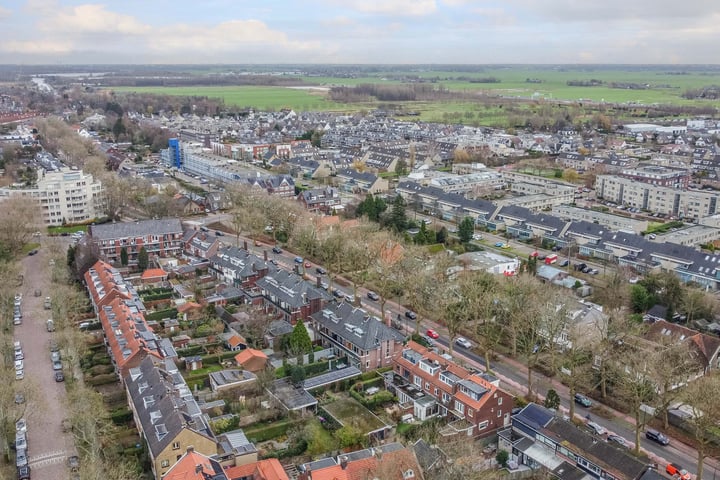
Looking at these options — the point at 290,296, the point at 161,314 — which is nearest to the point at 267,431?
the point at 290,296

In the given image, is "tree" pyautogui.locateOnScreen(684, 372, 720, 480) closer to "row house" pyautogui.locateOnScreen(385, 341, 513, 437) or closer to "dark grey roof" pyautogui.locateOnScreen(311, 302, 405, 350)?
"row house" pyautogui.locateOnScreen(385, 341, 513, 437)

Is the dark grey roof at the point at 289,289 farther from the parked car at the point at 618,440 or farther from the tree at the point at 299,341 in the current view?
the parked car at the point at 618,440

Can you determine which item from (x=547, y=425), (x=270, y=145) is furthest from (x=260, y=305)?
(x=270, y=145)

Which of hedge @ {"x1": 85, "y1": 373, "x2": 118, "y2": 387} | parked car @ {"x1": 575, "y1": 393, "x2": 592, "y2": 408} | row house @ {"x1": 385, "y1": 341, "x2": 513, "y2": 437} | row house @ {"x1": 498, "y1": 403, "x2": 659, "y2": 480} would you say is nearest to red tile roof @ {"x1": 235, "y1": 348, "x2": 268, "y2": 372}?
hedge @ {"x1": 85, "y1": 373, "x2": 118, "y2": 387}

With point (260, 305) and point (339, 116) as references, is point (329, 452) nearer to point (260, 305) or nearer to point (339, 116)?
point (260, 305)

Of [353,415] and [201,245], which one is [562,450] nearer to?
[353,415]

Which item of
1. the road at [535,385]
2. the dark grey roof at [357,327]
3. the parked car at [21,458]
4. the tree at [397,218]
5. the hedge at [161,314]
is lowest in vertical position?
the road at [535,385]

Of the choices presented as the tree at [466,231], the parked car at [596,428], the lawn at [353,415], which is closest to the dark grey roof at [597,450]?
the parked car at [596,428]
